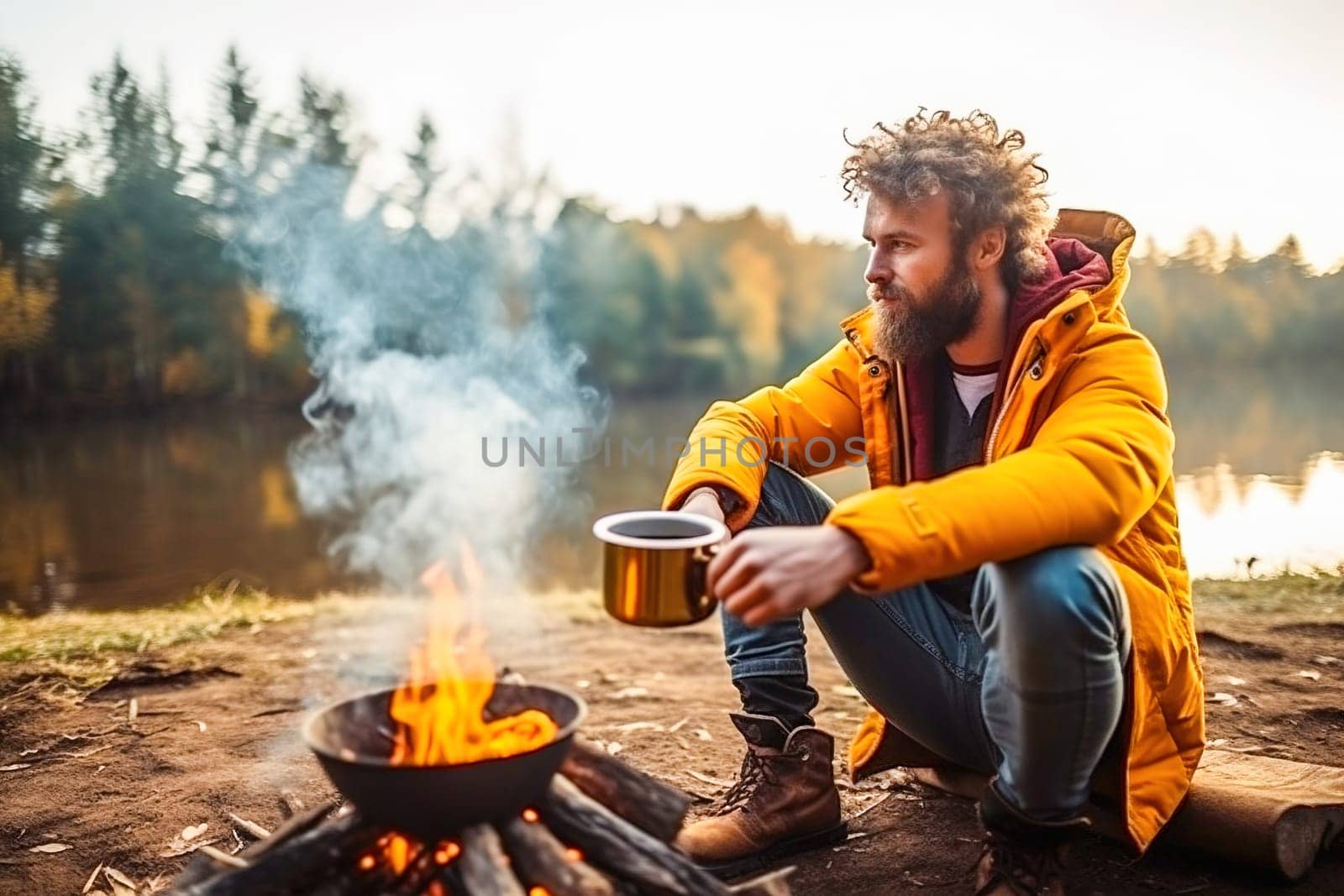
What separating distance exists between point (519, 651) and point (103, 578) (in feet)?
21.5

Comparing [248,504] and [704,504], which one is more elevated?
[704,504]

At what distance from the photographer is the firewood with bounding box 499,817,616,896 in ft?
5.50

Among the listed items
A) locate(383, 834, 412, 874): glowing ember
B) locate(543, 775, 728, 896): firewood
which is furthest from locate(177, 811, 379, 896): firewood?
locate(543, 775, 728, 896): firewood

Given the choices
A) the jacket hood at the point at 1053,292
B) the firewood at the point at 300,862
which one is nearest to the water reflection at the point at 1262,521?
the jacket hood at the point at 1053,292

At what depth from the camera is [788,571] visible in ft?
5.91

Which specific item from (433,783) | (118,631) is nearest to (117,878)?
(433,783)

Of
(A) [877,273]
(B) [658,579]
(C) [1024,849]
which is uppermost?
(A) [877,273]

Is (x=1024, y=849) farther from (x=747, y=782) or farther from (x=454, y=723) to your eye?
(x=454, y=723)

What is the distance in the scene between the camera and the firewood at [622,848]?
69.7 inches

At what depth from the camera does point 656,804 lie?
200 cm

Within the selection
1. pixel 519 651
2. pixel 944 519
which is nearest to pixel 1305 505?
pixel 519 651

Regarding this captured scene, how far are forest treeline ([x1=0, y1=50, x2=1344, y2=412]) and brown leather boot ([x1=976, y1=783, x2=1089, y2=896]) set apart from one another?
2408 centimetres

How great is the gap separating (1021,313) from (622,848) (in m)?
1.58

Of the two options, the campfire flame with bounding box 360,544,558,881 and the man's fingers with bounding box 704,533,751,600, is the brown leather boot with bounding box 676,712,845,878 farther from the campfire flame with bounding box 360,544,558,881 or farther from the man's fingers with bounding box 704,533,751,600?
the man's fingers with bounding box 704,533,751,600
